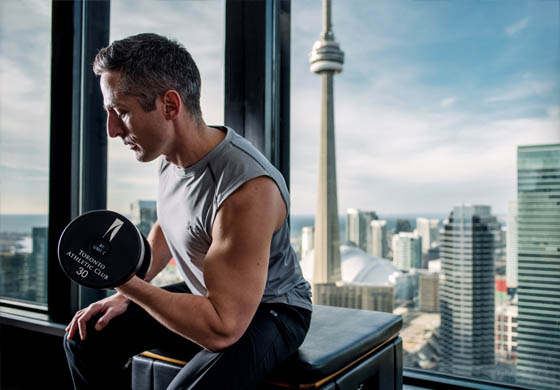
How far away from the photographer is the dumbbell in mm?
877

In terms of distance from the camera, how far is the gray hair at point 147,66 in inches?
39.6

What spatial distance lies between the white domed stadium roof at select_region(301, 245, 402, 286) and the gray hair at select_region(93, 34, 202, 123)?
2.70 ft

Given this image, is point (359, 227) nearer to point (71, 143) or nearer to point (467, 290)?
point (467, 290)

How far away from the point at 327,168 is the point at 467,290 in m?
0.60

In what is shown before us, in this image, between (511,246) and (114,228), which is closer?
(114,228)

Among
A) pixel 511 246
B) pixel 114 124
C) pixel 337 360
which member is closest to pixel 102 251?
pixel 114 124

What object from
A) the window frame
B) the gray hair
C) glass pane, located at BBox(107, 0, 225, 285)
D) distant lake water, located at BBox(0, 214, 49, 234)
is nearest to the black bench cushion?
the gray hair

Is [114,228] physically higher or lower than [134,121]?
lower

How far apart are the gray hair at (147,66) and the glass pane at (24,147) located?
1.23 metres

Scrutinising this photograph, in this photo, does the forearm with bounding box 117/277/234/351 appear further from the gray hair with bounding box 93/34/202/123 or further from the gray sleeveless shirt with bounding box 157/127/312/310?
the gray hair with bounding box 93/34/202/123

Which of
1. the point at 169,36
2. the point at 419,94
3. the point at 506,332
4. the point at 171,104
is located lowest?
the point at 506,332

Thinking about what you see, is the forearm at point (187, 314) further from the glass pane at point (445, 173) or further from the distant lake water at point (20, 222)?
the distant lake water at point (20, 222)

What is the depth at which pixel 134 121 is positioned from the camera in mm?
1027

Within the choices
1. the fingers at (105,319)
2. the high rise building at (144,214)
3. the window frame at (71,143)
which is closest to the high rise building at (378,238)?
the fingers at (105,319)
